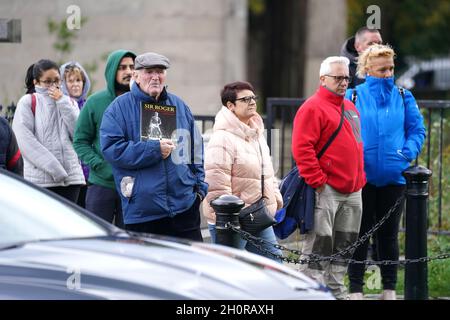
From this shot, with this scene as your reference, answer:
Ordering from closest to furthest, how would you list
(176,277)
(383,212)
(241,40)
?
(176,277)
(383,212)
(241,40)

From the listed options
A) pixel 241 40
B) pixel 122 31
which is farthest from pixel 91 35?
pixel 241 40

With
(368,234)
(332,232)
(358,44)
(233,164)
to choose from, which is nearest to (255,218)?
(233,164)

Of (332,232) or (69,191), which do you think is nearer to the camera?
(332,232)

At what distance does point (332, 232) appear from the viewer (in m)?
9.20

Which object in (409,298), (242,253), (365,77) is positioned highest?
(365,77)

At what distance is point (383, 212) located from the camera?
960cm

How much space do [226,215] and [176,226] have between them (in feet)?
1.33

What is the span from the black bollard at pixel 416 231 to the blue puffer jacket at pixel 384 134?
0.32 m

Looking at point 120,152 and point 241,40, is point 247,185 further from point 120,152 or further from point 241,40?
point 241,40

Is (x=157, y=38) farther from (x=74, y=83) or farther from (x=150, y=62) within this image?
(x=150, y=62)

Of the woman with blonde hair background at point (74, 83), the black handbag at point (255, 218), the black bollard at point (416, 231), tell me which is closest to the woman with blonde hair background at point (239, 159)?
the black handbag at point (255, 218)

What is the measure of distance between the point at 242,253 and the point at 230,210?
175 cm

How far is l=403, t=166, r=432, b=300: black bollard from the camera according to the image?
900 centimetres

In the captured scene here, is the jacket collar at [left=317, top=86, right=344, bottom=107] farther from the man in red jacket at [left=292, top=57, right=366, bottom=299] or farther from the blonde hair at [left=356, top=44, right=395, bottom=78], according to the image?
the blonde hair at [left=356, top=44, right=395, bottom=78]
